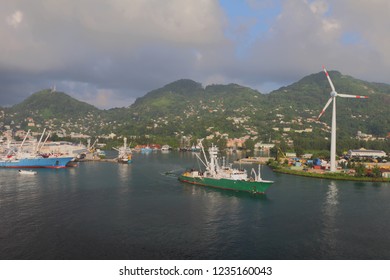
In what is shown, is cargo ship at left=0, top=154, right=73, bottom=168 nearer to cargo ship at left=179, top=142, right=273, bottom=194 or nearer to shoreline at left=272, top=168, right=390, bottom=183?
cargo ship at left=179, top=142, right=273, bottom=194

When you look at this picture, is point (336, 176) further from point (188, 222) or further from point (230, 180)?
point (188, 222)

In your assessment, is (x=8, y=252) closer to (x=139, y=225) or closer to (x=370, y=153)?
(x=139, y=225)

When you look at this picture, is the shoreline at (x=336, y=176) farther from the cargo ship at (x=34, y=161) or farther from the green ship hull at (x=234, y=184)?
the cargo ship at (x=34, y=161)

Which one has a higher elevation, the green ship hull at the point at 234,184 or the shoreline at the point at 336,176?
the shoreline at the point at 336,176

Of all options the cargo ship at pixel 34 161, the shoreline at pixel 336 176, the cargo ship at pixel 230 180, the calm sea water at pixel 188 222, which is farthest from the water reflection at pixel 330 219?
the cargo ship at pixel 34 161

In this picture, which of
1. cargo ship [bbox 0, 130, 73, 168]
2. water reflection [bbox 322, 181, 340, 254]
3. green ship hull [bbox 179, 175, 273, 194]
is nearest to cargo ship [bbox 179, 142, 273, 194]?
green ship hull [bbox 179, 175, 273, 194]

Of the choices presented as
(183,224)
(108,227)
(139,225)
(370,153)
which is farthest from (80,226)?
(370,153)
